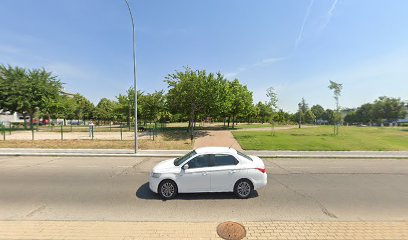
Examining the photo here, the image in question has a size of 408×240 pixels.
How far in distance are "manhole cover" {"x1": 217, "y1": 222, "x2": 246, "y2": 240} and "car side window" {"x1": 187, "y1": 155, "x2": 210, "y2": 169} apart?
1985 millimetres

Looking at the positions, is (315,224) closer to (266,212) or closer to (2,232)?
(266,212)

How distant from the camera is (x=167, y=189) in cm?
610

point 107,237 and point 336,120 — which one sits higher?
point 336,120

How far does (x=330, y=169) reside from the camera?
1040 centimetres

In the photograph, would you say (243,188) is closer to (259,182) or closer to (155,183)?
(259,182)

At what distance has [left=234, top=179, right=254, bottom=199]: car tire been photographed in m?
6.17

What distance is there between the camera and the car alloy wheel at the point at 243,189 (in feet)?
20.2

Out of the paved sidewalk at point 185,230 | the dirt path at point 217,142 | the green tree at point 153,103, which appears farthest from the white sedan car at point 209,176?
the green tree at point 153,103

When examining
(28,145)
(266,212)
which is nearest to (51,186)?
(266,212)

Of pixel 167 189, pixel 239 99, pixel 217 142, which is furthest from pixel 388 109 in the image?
pixel 167 189

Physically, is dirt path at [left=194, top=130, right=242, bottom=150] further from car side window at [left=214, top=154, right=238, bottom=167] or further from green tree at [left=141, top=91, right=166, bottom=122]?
green tree at [left=141, top=91, right=166, bottom=122]

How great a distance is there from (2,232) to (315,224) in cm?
676

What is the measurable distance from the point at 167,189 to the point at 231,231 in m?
2.58

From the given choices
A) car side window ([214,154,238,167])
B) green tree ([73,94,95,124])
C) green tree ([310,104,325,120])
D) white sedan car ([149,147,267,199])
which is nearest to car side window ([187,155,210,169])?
white sedan car ([149,147,267,199])
